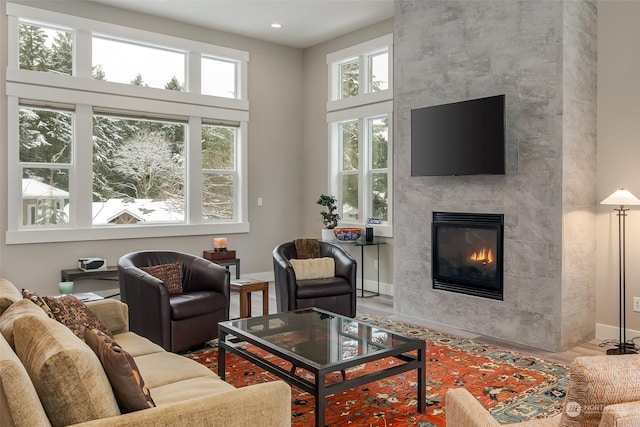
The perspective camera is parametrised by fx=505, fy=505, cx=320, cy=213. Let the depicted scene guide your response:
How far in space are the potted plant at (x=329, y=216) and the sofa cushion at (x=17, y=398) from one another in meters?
A: 5.15

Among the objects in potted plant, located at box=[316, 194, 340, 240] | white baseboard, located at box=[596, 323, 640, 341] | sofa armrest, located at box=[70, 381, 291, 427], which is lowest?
white baseboard, located at box=[596, 323, 640, 341]

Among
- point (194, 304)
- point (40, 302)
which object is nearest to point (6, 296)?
point (40, 302)

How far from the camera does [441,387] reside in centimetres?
325

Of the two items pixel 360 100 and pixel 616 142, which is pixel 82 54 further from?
pixel 616 142

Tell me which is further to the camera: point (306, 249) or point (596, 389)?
point (306, 249)

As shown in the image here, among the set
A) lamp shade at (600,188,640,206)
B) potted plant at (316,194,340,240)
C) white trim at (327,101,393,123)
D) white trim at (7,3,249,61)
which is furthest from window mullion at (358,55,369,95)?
lamp shade at (600,188,640,206)

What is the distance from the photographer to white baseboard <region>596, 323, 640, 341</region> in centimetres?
416

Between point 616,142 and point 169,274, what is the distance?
392cm

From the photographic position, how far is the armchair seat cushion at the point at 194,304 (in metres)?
3.84

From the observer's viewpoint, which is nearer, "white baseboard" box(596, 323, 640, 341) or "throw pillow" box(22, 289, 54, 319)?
"throw pillow" box(22, 289, 54, 319)

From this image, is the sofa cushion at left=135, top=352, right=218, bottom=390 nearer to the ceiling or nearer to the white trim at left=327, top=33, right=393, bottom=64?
the ceiling

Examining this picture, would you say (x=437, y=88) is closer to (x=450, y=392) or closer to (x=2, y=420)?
(x=450, y=392)

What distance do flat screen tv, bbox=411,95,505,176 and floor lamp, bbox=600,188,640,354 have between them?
33.9 inches

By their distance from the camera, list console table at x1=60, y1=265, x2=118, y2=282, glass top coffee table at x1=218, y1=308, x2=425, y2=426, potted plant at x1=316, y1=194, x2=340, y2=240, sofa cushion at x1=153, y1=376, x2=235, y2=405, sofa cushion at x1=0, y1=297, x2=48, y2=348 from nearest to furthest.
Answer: sofa cushion at x1=0, y1=297, x2=48, y2=348 < sofa cushion at x1=153, y1=376, x2=235, y2=405 < glass top coffee table at x1=218, y1=308, x2=425, y2=426 < console table at x1=60, y1=265, x2=118, y2=282 < potted plant at x1=316, y1=194, x2=340, y2=240
